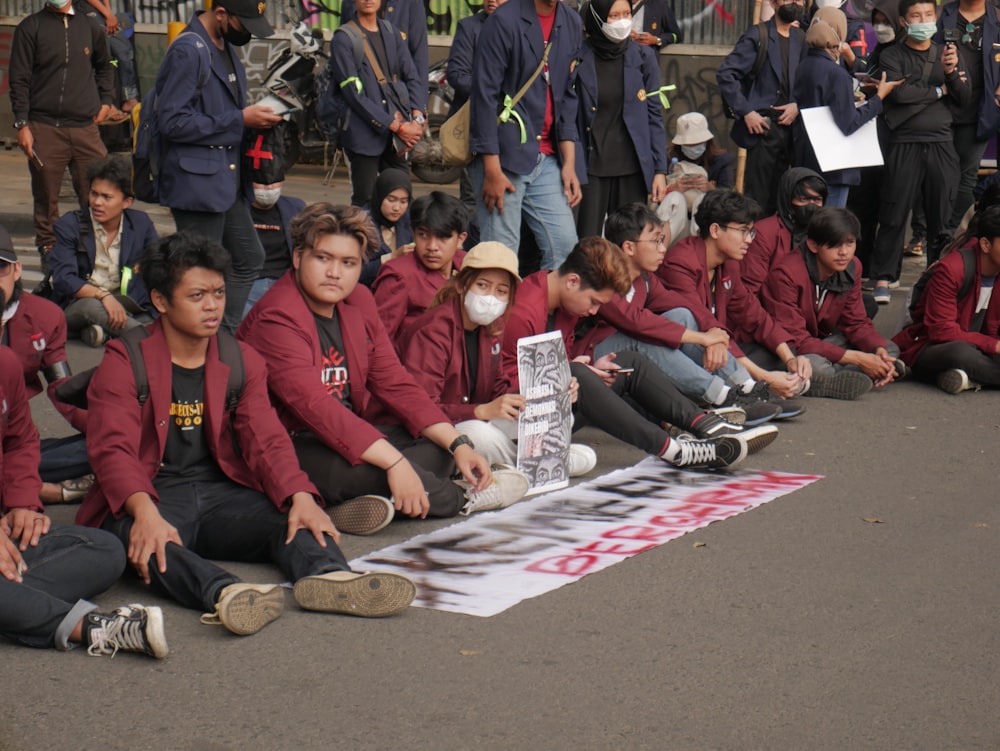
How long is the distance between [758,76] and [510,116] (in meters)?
3.13

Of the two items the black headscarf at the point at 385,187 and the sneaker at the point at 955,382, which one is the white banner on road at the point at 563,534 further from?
the black headscarf at the point at 385,187

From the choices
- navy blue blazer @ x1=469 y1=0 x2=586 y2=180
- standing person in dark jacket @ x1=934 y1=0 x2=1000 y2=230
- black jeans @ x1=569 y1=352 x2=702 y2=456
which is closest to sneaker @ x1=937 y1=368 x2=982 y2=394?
black jeans @ x1=569 y1=352 x2=702 y2=456

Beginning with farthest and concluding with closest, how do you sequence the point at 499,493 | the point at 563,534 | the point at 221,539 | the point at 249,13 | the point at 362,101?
the point at 362,101 → the point at 249,13 → the point at 499,493 → the point at 563,534 → the point at 221,539

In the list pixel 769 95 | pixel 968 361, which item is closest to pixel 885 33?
pixel 769 95

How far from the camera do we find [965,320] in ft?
27.2

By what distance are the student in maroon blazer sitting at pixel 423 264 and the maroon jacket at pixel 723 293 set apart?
4.13 feet

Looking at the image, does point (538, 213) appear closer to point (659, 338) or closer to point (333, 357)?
point (659, 338)

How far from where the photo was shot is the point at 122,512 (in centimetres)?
466

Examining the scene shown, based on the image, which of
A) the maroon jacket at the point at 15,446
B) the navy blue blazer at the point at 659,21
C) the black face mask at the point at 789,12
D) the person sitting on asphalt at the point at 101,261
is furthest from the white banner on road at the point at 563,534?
the navy blue blazer at the point at 659,21

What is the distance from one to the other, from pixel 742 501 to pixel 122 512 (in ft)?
7.93

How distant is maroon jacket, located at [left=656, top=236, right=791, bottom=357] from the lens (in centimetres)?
783

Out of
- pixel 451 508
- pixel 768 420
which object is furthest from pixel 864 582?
pixel 768 420

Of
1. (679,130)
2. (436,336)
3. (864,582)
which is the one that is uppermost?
(679,130)

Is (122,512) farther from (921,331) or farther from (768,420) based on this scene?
(921,331)
